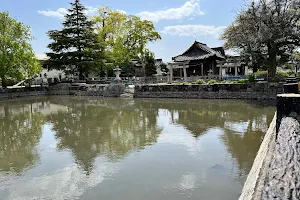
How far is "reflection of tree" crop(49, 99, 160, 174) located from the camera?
20.9ft

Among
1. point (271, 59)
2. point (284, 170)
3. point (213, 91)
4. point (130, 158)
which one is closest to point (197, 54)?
point (213, 91)

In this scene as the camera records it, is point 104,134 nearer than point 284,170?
No

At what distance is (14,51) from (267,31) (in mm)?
20132

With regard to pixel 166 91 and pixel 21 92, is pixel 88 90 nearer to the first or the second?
pixel 21 92

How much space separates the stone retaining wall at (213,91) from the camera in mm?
16172

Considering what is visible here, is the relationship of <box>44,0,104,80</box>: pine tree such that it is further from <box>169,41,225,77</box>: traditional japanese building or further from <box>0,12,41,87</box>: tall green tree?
<box>169,41,225,77</box>: traditional japanese building

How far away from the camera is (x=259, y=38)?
50.5ft

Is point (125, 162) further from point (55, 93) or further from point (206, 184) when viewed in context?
point (55, 93)

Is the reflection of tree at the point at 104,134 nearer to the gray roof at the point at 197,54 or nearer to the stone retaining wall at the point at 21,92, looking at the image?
the gray roof at the point at 197,54

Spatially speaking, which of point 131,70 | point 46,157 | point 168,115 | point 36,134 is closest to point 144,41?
point 131,70

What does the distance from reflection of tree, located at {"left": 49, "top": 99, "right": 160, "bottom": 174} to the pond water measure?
0.08 ft

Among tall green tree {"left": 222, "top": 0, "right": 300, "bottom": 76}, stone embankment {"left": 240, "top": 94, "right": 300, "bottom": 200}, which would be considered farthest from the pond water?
tall green tree {"left": 222, "top": 0, "right": 300, "bottom": 76}

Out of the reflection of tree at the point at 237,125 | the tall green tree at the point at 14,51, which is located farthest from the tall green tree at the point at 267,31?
the tall green tree at the point at 14,51

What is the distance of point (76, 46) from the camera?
27.3 m
